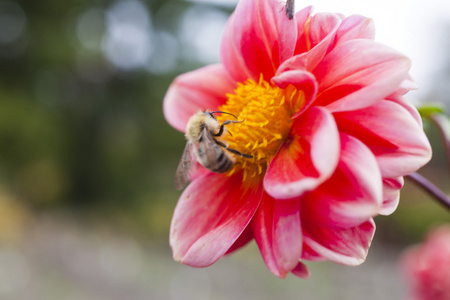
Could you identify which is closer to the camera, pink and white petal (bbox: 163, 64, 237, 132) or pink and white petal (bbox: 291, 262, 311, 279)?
pink and white petal (bbox: 291, 262, 311, 279)

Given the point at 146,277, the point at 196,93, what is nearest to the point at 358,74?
the point at 196,93

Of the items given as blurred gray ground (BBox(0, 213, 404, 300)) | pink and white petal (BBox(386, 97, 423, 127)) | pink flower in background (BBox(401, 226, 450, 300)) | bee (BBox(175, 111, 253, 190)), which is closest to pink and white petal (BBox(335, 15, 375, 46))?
pink and white petal (BBox(386, 97, 423, 127))

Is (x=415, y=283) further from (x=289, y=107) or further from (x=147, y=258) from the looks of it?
(x=147, y=258)

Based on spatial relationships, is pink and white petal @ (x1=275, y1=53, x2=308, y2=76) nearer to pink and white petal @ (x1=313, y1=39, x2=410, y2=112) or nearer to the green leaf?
pink and white petal @ (x1=313, y1=39, x2=410, y2=112)

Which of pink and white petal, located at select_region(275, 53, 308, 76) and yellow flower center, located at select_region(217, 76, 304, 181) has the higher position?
pink and white petal, located at select_region(275, 53, 308, 76)

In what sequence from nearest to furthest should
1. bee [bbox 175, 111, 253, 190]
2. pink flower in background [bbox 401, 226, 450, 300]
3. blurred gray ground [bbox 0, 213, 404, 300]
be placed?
1. bee [bbox 175, 111, 253, 190]
2. pink flower in background [bbox 401, 226, 450, 300]
3. blurred gray ground [bbox 0, 213, 404, 300]

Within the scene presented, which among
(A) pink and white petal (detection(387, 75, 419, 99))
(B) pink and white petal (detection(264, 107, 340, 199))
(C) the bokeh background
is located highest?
(A) pink and white petal (detection(387, 75, 419, 99))

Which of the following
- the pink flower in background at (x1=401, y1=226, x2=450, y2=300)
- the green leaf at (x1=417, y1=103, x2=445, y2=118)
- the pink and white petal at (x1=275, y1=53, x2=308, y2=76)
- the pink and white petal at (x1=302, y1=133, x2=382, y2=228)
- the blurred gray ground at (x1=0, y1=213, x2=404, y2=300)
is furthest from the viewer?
the blurred gray ground at (x1=0, y1=213, x2=404, y2=300)
